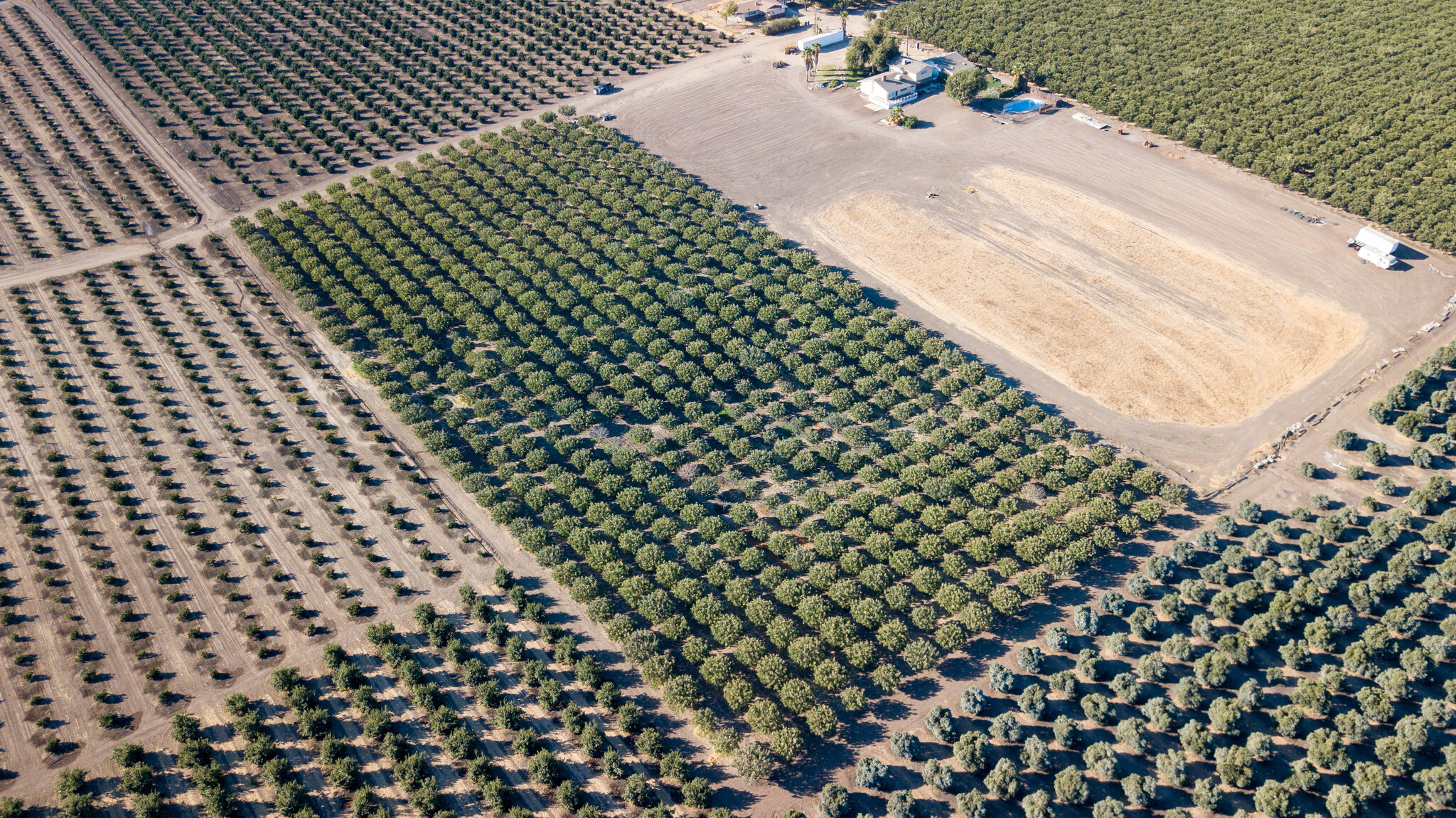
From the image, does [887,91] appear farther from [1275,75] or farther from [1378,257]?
[1378,257]

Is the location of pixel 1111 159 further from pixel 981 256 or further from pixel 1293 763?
pixel 1293 763

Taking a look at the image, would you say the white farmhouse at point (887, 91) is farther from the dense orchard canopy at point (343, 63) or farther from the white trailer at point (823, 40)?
the dense orchard canopy at point (343, 63)

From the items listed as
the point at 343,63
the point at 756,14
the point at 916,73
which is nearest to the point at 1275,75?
the point at 916,73

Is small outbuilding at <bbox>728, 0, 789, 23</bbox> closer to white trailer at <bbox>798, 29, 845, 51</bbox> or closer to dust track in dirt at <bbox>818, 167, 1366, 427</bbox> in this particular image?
white trailer at <bbox>798, 29, 845, 51</bbox>

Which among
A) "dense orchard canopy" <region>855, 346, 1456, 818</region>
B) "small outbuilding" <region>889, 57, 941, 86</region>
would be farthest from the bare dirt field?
"dense orchard canopy" <region>855, 346, 1456, 818</region>

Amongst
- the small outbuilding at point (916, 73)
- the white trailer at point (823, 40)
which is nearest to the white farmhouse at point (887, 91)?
the small outbuilding at point (916, 73)
